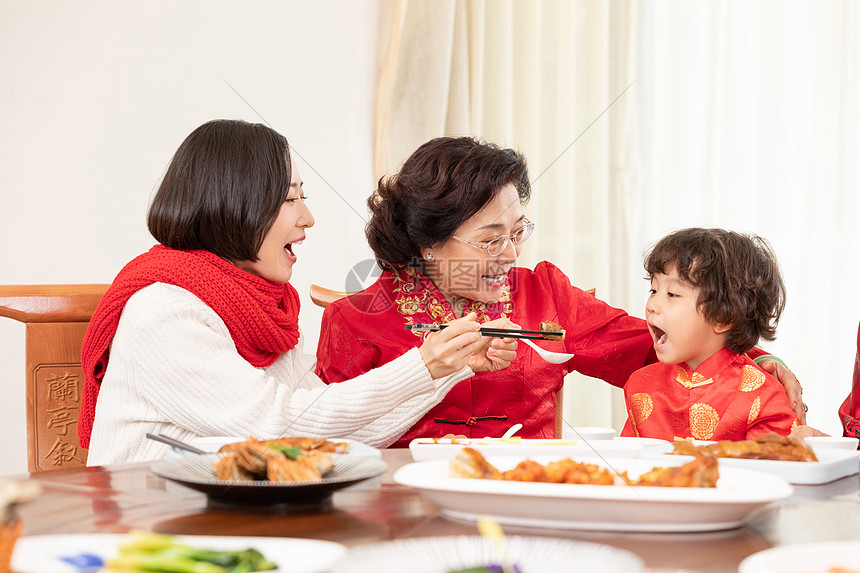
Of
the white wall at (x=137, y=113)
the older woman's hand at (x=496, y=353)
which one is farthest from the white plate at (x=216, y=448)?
the white wall at (x=137, y=113)

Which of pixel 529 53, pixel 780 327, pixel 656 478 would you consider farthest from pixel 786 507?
pixel 529 53

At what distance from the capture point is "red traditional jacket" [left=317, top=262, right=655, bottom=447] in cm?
183

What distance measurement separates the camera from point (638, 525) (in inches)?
28.0

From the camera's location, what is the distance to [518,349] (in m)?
1.87

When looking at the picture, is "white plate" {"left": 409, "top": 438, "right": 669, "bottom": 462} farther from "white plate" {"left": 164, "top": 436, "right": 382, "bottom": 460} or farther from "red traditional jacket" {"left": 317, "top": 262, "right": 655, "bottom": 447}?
"red traditional jacket" {"left": 317, "top": 262, "right": 655, "bottom": 447}

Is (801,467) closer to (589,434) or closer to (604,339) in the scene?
(589,434)

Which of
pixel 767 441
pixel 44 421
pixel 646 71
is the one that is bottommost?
pixel 44 421

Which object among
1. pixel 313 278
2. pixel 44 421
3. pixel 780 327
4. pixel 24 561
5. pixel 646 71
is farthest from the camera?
pixel 313 278

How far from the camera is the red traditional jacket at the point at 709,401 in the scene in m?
1.58

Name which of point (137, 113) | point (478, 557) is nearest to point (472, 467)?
point (478, 557)

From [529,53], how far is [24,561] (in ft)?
9.69

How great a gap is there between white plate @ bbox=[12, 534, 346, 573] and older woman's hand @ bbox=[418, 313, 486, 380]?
85cm

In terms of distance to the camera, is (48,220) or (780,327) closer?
(48,220)

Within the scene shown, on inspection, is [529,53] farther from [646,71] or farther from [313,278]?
[313,278]
